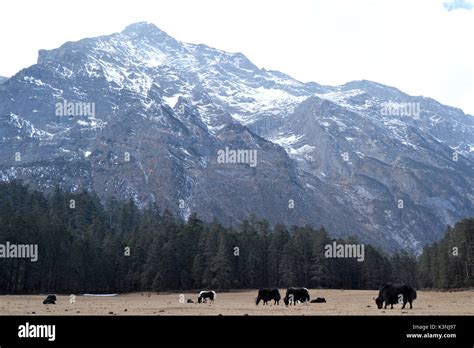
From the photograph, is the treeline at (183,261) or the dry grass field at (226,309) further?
the treeline at (183,261)

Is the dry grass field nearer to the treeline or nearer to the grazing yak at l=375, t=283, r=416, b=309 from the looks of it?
the grazing yak at l=375, t=283, r=416, b=309

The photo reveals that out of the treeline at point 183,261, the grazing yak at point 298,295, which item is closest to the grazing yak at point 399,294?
the grazing yak at point 298,295

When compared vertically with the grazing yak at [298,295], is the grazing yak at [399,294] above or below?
above

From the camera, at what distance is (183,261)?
450 feet

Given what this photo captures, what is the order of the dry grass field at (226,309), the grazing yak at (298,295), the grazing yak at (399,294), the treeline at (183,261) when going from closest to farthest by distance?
the dry grass field at (226,309) → the grazing yak at (399,294) → the grazing yak at (298,295) → the treeline at (183,261)

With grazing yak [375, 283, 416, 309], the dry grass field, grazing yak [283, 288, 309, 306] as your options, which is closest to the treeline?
the dry grass field

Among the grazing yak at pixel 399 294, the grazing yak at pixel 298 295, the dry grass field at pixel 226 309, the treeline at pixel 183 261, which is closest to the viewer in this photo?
the dry grass field at pixel 226 309

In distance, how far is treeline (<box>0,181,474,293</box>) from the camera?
122188 millimetres

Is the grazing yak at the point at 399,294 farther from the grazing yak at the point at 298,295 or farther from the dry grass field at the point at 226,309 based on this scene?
the grazing yak at the point at 298,295

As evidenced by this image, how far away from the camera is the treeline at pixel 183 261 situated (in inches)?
4811

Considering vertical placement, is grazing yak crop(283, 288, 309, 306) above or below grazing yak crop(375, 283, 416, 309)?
below

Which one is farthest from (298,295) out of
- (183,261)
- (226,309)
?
(183,261)

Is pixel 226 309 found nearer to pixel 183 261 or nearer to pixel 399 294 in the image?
pixel 399 294
